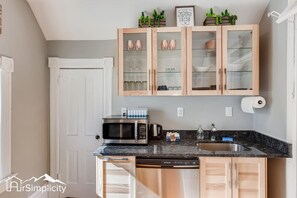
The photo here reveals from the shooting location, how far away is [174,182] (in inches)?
85.4

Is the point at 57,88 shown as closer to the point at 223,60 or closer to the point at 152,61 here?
the point at 152,61

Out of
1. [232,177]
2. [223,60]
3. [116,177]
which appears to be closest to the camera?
[232,177]

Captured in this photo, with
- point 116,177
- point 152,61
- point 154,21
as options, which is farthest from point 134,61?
point 116,177

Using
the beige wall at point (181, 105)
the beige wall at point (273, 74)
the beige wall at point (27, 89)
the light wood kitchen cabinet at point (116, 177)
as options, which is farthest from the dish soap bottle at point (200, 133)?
the beige wall at point (27, 89)

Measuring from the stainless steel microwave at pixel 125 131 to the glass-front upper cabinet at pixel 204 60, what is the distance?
0.66m

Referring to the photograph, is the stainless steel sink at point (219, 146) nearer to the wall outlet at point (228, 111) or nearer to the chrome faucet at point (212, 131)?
the chrome faucet at point (212, 131)

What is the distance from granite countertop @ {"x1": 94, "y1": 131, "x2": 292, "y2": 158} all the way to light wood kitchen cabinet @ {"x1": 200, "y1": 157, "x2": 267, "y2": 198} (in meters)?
0.07

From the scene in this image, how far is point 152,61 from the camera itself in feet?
8.52

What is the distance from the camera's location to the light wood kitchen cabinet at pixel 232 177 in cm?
212

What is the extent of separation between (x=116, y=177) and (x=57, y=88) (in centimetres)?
156

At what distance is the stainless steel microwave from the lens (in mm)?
2547

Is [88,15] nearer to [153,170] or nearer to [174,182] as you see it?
[153,170]

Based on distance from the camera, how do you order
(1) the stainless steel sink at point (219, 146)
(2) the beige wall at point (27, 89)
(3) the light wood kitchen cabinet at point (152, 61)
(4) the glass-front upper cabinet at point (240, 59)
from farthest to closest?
(1) the stainless steel sink at point (219, 146)
(3) the light wood kitchen cabinet at point (152, 61)
(4) the glass-front upper cabinet at point (240, 59)
(2) the beige wall at point (27, 89)

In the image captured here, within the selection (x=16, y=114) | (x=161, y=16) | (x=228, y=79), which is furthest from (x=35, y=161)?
(x=228, y=79)
